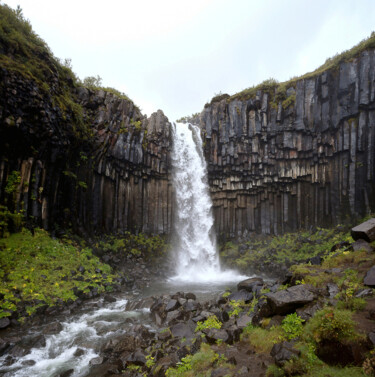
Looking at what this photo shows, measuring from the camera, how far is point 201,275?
2323cm

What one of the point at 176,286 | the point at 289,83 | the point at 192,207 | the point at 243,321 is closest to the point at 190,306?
the point at 243,321

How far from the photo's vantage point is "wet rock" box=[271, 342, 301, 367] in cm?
480

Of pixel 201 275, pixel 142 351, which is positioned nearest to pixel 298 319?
pixel 142 351

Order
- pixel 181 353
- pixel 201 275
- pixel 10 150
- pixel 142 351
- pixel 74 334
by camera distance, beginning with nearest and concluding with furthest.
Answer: pixel 181 353
pixel 142 351
pixel 74 334
pixel 10 150
pixel 201 275

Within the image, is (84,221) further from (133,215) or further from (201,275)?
(201,275)

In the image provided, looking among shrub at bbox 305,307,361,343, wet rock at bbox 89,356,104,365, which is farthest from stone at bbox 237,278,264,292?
wet rock at bbox 89,356,104,365

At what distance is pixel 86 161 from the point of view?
2075 cm

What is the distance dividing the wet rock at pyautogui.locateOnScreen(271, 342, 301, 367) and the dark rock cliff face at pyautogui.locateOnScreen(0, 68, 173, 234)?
16.1 meters

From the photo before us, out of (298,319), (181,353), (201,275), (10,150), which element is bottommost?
(201,275)

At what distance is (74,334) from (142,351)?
12.0 feet

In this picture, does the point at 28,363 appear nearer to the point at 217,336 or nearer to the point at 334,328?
the point at 217,336

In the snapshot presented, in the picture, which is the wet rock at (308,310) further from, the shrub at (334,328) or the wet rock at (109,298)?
the wet rock at (109,298)

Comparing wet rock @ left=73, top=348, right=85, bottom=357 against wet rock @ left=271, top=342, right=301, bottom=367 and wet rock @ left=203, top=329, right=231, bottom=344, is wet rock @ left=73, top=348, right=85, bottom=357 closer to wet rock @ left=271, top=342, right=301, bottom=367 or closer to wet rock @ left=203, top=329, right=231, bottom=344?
wet rock @ left=203, top=329, right=231, bottom=344

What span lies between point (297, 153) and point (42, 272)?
2353 cm
